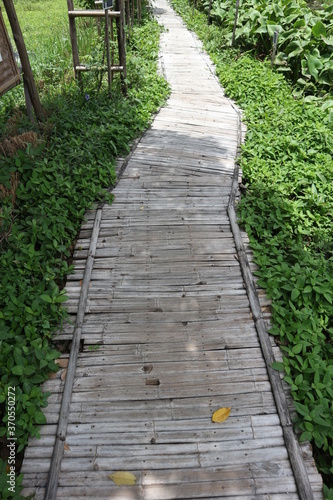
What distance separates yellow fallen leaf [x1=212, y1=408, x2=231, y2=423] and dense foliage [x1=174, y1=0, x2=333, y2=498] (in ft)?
1.45

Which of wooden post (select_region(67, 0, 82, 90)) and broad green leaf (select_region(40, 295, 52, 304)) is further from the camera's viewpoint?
wooden post (select_region(67, 0, 82, 90))

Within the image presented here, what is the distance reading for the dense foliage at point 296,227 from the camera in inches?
102

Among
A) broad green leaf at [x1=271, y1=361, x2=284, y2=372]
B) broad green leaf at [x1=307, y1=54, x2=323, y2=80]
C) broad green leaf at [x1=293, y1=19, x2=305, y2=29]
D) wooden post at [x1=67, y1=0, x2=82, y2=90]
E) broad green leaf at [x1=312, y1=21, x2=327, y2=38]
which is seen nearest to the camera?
broad green leaf at [x1=271, y1=361, x2=284, y2=372]

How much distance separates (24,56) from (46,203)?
1.66 meters

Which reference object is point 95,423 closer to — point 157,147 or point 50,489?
point 50,489

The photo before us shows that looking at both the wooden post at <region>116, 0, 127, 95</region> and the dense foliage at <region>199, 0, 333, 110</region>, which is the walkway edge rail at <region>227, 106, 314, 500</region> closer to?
the wooden post at <region>116, 0, 127, 95</region>

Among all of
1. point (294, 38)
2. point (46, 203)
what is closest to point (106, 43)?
point (46, 203)

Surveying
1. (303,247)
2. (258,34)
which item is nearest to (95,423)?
(303,247)

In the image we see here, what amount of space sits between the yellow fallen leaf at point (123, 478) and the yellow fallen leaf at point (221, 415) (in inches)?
23.4

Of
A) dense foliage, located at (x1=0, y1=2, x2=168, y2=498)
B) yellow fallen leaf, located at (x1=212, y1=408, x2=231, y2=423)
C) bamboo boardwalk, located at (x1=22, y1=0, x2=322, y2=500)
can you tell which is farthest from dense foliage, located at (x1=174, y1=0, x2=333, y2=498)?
dense foliage, located at (x1=0, y1=2, x2=168, y2=498)

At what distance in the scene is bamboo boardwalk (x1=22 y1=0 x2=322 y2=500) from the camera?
2.23 m

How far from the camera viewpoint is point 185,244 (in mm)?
3801

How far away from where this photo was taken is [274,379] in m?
2.68

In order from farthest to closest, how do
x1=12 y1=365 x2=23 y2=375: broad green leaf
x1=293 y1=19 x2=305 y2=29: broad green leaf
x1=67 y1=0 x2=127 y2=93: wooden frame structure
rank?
1. x1=293 y1=19 x2=305 y2=29: broad green leaf
2. x1=67 y1=0 x2=127 y2=93: wooden frame structure
3. x1=12 y1=365 x2=23 y2=375: broad green leaf
